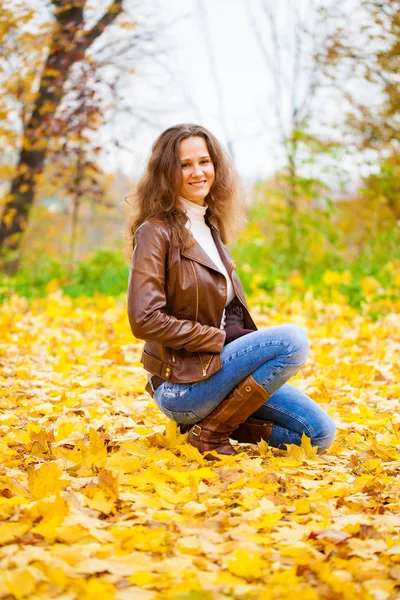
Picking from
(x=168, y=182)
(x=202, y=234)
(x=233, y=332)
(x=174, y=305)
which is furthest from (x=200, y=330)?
(x=168, y=182)

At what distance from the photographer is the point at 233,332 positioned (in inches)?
114

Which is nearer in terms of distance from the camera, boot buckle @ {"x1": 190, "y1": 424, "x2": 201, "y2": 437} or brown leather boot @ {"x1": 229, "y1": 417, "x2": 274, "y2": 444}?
boot buckle @ {"x1": 190, "y1": 424, "x2": 201, "y2": 437}

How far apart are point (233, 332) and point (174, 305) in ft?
1.01

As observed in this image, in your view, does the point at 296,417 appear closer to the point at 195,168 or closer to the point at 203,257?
the point at 203,257

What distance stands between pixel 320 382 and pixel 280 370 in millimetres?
1396

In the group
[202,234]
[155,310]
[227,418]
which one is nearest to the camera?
[155,310]

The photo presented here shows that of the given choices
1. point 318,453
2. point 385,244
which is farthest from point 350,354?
point 385,244

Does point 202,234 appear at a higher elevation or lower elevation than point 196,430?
higher

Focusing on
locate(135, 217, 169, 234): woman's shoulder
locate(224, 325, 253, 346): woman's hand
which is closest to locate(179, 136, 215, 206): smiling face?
locate(135, 217, 169, 234): woman's shoulder

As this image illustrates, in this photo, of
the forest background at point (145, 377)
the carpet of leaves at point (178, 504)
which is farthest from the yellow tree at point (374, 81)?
the carpet of leaves at point (178, 504)

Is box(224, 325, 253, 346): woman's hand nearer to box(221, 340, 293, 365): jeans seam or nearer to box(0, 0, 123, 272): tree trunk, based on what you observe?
box(221, 340, 293, 365): jeans seam

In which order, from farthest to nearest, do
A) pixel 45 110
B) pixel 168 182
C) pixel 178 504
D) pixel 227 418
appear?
pixel 45 110, pixel 168 182, pixel 227 418, pixel 178 504

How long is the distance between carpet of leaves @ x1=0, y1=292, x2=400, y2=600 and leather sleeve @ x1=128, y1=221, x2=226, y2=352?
41cm

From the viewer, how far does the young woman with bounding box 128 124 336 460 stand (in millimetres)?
2648
